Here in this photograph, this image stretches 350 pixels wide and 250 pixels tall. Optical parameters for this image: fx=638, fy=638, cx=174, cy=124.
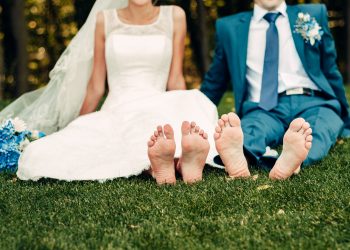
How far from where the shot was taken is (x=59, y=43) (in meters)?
20.1

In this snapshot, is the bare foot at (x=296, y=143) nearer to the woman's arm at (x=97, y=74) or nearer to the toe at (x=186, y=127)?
the toe at (x=186, y=127)

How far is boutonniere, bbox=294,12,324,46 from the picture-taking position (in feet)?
17.3

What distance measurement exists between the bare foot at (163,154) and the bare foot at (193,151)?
79 millimetres

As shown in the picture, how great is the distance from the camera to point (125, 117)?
4.92m

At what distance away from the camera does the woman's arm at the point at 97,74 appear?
535 cm

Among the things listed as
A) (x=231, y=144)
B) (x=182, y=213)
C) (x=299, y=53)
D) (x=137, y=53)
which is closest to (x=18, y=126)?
(x=137, y=53)

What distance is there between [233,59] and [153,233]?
2.72m

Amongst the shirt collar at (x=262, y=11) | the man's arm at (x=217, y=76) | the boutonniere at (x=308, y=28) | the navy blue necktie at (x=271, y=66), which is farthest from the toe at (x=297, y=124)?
the man's arm at (x=217, y=76)

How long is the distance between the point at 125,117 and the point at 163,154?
3.32 ft

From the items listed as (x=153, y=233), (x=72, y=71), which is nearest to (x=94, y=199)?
(x=153, y=233)

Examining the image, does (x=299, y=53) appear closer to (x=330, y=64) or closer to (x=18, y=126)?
(x=330, y=64)

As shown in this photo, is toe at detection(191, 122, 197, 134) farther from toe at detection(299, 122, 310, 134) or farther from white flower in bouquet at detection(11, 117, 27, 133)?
white flower in bouquet at detection(11, 117, 27, 133)

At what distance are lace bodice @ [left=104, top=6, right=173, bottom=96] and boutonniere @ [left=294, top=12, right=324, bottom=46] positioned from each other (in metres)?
1.08

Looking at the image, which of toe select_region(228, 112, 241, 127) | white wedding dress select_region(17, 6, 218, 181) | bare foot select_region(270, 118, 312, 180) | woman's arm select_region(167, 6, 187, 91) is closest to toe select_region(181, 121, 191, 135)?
toe select_region(228, 112, 241, 127)
